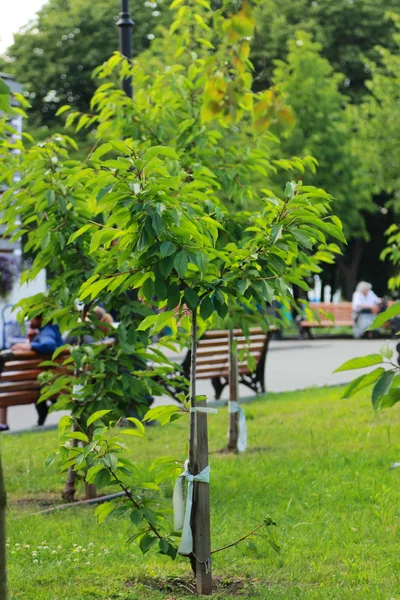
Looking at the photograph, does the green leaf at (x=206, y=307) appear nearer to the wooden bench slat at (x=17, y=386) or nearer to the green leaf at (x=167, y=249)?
the green leaf at (x=167, y=249)

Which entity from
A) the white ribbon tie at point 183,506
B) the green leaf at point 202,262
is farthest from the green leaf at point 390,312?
the white ribbon tie at point 183,506

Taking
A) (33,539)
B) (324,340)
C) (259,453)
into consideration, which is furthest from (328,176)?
(33,539)

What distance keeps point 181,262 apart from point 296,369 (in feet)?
53.1

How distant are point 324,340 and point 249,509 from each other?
26.6m

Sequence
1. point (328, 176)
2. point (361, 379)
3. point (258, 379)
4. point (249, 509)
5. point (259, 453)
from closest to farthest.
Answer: point (361, 379)
point (249, 509)
point (259, 453)
point (258, 379)
point (328, 176)

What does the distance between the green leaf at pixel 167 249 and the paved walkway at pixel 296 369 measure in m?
5.78

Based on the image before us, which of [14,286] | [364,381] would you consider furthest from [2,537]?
[14,286]

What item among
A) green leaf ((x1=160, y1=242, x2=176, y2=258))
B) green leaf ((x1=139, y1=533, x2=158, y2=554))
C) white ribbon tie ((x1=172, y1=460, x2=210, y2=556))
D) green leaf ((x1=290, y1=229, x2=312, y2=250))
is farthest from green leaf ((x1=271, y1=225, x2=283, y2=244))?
green leaf ((x1=139, y1=533, x2=158, y2=554))

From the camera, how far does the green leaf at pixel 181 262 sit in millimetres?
4301

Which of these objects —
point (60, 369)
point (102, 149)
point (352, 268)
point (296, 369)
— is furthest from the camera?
point (352, 268)

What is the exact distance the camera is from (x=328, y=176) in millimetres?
40469

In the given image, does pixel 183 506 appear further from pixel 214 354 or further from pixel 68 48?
pixel 68 48

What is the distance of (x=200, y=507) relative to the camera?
466 centimetres

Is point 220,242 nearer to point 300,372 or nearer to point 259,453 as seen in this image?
point 259,453
